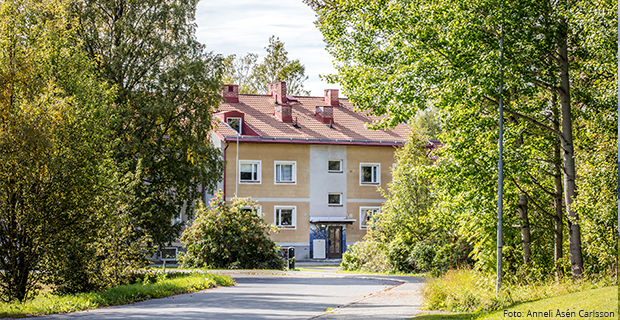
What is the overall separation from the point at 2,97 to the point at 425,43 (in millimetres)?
10841

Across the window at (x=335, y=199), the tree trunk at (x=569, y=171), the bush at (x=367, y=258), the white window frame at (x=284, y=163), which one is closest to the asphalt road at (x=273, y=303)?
the tree trunk at (x=569, y=171)

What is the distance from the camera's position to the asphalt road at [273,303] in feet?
42.2

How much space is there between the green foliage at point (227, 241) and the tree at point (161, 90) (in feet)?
8.49

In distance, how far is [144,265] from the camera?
1859 cm

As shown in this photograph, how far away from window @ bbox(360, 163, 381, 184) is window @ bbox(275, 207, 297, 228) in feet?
18.3

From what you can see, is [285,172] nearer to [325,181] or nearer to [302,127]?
[325,181]

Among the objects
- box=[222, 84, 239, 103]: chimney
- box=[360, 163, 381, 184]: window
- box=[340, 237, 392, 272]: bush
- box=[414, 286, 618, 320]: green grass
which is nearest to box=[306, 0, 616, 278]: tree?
box=[414, 286, 618, 320]: green grass

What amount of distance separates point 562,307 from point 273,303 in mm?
6640

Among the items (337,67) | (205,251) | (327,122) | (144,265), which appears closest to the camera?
(144,265)

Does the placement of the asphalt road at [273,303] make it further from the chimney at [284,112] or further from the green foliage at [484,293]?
the chimney at [284,112]

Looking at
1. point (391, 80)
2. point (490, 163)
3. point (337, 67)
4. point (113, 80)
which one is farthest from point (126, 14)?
point (490, 163)

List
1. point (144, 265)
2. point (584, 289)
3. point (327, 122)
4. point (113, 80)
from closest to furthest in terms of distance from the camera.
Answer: point (584, 289)
point (144, 265)
point (113, 80)
point (327, 122)

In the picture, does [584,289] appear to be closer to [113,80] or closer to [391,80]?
[391,80]

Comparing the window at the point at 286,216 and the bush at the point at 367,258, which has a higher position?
the window at the point at 286,216
